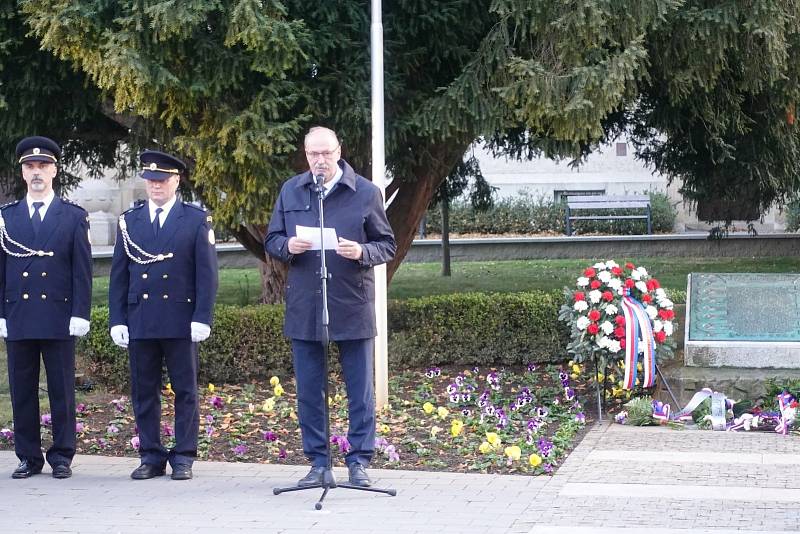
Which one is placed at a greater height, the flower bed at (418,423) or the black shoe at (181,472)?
the black shoe at (181,472)

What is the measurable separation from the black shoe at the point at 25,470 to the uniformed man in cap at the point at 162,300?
66 cm

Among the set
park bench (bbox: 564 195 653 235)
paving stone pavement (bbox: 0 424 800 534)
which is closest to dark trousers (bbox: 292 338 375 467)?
paving stone pavement (bbox: 0 424 800 534)

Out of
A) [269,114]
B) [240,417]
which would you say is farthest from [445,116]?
[240,417]

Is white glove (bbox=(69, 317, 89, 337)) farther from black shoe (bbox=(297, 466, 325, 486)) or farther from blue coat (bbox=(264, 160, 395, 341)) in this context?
black shoe (bbox=(297, 466, 325, 486))

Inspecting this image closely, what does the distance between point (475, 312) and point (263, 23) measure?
13.0 ft

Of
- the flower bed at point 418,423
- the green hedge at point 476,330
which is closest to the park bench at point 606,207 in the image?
the green hedge at point 476,330

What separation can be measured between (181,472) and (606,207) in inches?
947

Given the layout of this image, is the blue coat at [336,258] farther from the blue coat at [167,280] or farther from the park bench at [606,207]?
the park bench at [606,207]

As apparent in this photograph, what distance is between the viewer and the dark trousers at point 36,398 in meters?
7.61

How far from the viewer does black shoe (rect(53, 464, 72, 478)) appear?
7.55 meters

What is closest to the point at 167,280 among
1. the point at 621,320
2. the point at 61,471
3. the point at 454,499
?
the point at 61,471

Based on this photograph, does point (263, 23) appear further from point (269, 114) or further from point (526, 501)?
point (526, 501)

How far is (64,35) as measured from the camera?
995cm

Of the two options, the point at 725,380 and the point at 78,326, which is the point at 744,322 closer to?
the point at 725,380
